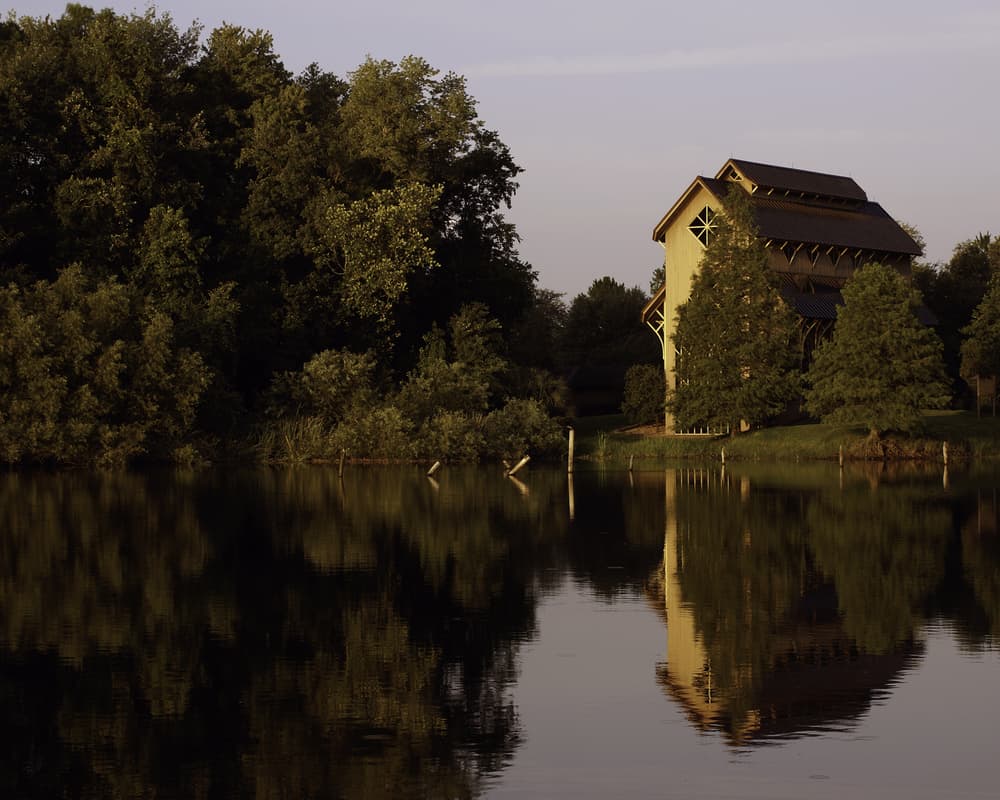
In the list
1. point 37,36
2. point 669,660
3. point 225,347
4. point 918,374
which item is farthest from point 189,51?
point 669,660

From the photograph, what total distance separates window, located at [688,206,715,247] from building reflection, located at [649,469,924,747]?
4822 centimetres

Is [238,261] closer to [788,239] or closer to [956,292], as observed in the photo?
[788,239]

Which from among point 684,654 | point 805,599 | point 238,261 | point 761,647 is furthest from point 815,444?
point 684,654

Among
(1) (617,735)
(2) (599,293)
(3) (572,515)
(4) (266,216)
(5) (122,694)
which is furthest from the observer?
(2) (599,293)

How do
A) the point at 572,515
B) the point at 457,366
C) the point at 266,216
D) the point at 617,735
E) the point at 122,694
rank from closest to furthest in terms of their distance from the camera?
the point at 617,735, the point at 122,694, the point at 572,515, the point at 457,366, the point at 266,216

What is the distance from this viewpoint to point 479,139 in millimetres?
77938

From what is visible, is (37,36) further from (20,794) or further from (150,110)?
(20,794)

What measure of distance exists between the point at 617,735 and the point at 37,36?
2656 inches

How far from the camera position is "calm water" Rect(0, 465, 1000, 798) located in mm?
12023

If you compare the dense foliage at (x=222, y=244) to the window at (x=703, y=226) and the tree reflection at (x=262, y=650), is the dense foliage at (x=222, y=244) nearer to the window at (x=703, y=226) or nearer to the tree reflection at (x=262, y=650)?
the window at (x=703, y=226)

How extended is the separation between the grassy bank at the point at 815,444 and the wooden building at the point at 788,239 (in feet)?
18.7

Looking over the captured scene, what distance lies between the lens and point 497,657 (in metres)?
17.2

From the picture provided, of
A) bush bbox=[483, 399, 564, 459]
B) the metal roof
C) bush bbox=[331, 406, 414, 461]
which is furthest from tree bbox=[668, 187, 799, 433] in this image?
bush bbox=[331, 406, 414, 461]

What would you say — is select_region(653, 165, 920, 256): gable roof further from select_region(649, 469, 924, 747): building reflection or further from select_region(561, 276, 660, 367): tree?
select_region(649, 469, 924, 747): building reflection
